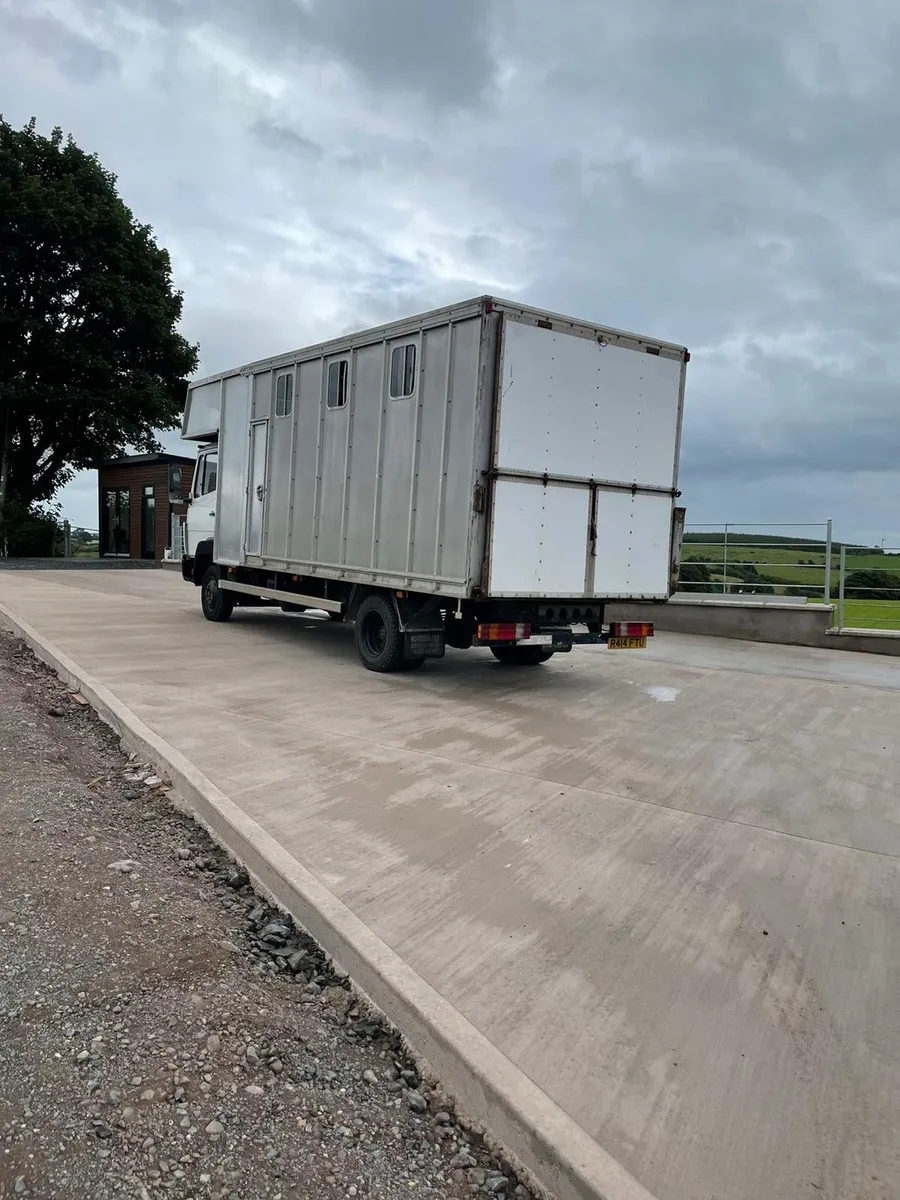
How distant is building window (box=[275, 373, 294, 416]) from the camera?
1005 centimetres

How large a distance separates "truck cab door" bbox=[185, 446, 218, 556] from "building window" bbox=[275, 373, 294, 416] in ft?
7.80

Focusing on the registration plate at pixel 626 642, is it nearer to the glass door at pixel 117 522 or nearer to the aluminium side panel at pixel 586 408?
the aluminium side panel at pixel 586 408

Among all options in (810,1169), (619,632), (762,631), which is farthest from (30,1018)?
(762,631)

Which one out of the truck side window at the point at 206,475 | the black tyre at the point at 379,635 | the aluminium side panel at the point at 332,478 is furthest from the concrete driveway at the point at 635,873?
the truck side window at the point at 206,475

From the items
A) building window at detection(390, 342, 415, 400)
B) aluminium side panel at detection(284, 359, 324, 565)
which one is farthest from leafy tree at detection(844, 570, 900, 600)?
aluminium side panel at detection(284, 359, 324, 565)

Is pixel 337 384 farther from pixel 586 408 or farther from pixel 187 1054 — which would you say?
pixel 187 1054

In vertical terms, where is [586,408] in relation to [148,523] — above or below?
above

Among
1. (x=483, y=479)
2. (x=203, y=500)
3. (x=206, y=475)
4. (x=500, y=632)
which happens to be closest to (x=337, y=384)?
(x=483, y=479)

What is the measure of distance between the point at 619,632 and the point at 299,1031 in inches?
251

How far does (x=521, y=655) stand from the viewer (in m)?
9.87

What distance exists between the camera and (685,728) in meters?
6.77

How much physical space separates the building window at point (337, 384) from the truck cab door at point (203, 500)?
3.69 m

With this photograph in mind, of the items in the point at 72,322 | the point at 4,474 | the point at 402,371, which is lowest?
the point at 402,371

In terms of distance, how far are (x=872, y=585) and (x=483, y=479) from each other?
8.15 meters
